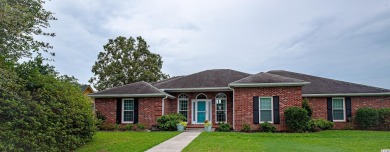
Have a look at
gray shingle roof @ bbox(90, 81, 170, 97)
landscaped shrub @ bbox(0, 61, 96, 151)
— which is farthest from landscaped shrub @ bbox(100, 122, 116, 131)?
landscaped shrub @ bbox(0, 61, 96, 151)

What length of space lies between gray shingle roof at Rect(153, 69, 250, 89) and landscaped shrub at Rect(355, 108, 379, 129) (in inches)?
301

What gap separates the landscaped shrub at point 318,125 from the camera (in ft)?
52.5

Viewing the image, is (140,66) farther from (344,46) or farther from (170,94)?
(344,46)

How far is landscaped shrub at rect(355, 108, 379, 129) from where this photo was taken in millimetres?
18047

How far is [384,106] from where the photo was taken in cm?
1891

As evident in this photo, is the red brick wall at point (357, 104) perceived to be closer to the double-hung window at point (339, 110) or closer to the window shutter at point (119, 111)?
the double-hung window at point (339, 110)

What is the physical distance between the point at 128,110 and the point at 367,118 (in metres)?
14.7

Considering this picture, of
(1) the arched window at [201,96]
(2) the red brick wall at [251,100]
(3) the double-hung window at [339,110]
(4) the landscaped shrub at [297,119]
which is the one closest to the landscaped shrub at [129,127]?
(1) the arched window at [201,96]

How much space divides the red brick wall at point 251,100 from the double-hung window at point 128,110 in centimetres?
651

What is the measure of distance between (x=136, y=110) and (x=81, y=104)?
27.1 ft

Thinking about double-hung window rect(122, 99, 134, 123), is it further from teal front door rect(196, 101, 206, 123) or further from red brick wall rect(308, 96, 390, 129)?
red brick wall rect(308, 96, 390, 129)

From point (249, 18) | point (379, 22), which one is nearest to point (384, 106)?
point (379, 22)

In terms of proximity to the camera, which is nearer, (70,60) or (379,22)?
(379,22)

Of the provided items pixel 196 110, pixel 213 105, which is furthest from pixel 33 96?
pixel 213 105
